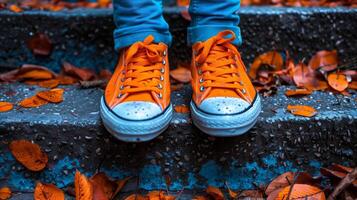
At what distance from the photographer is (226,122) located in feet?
2.76

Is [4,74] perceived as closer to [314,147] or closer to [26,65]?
[26,65]

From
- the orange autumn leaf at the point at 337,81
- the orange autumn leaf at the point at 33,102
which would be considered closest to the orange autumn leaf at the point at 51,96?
the orange autumn leaf at the point at 33,102

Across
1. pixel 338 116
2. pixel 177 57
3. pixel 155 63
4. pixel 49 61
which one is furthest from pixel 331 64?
pixel 49 61

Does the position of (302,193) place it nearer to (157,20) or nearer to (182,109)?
(182,109)

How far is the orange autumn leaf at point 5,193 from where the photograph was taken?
953 millimetres

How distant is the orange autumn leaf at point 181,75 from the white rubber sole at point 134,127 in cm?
31

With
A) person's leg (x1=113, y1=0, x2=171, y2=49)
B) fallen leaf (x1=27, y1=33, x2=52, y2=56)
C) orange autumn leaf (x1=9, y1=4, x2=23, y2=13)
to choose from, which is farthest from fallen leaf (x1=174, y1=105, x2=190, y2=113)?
orange autumn leaf (x1=9, y1=4, x2=23, y2=13)

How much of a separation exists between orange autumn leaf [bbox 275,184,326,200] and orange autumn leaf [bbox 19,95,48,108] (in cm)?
57

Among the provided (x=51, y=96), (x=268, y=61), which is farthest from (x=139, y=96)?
(x=268, y=61)

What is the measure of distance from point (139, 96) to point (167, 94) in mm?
70

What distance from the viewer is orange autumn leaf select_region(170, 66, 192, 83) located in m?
1.19

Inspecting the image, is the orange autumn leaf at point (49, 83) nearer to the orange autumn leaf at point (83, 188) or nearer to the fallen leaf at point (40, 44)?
the fallen leaf at point (40, 44)

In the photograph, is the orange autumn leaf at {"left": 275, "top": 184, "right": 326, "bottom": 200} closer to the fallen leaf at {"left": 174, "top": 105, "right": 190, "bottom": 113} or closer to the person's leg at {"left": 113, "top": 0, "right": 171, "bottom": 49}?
the fallen leaf at {"left": 174, "top": 105, "right": 190, "bottom": 113}

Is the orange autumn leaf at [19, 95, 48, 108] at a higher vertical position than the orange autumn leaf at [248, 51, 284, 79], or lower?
lower
